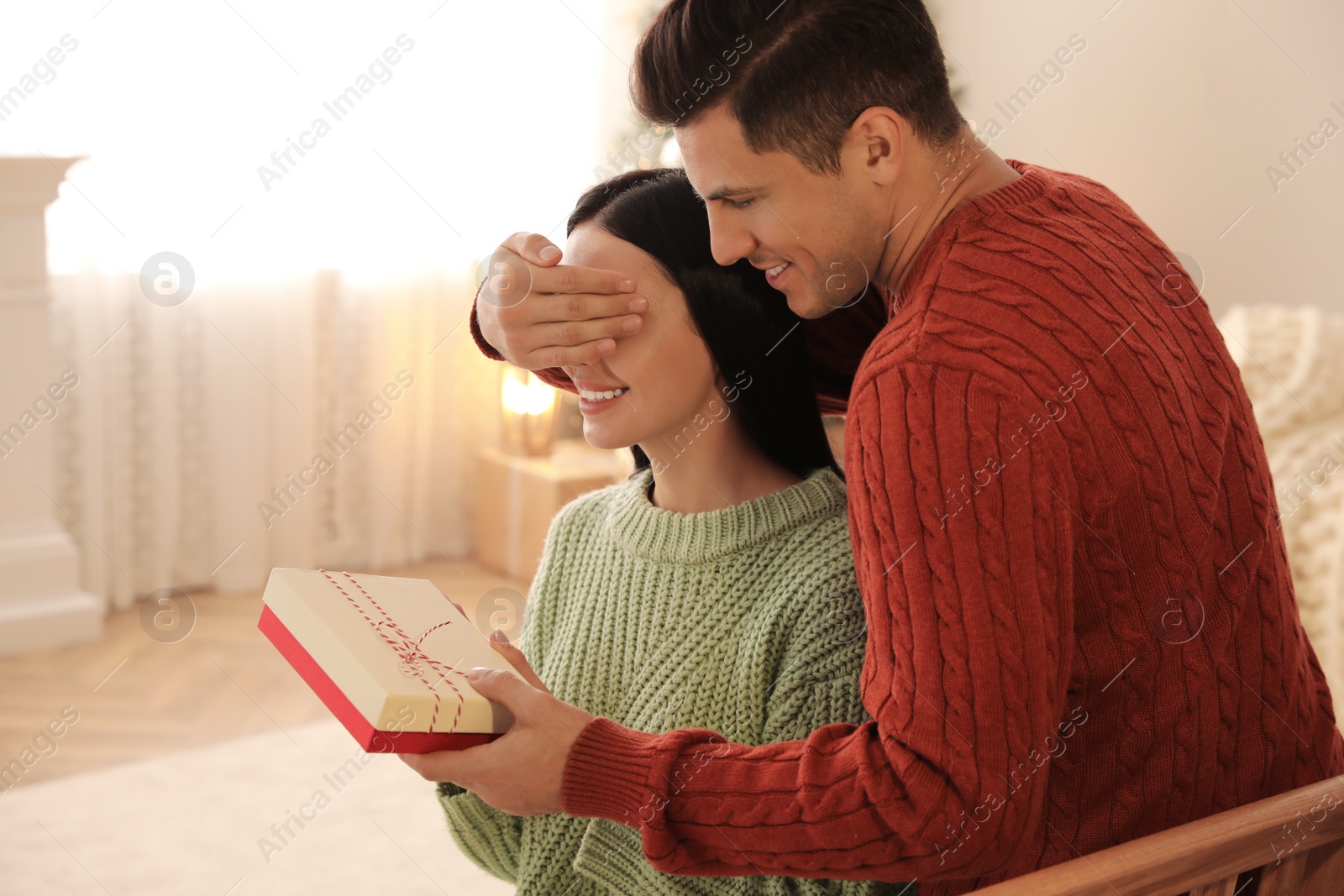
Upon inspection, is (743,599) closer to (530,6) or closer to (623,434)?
(623,434)

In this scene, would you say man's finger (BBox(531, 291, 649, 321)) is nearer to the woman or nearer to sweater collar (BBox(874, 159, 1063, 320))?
the woman

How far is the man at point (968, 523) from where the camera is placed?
100cm

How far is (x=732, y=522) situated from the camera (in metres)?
1.50

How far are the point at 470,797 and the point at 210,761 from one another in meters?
1.96

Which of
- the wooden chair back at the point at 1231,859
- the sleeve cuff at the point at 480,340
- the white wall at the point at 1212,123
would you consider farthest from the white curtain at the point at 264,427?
the wooden chair back at the point at 1231,859

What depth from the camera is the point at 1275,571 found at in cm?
123

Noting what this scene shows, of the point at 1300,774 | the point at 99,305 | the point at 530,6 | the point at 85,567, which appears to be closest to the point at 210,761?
the point at 85,567

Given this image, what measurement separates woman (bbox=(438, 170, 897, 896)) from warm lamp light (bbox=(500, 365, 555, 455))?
320cm

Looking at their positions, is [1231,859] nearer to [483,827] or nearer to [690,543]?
[690,543]

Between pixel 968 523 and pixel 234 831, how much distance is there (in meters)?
2.48

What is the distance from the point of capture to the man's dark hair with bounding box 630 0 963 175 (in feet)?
3.69

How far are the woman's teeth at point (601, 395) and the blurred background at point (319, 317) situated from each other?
48.7 inches

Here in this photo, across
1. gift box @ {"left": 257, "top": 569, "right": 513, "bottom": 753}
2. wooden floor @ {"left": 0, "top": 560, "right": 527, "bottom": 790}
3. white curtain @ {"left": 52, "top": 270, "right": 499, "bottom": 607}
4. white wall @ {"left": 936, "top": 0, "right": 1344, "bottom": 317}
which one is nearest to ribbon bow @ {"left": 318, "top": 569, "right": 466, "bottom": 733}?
gift box @ {"left": 257, "top": 569, "right": 513, "bottom": 753}

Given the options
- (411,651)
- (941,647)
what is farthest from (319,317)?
(941,647)
